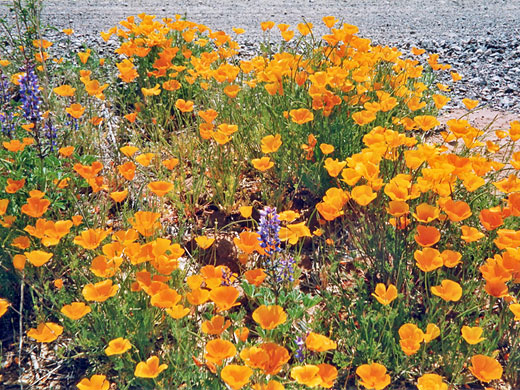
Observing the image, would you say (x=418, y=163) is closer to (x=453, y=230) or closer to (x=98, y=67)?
(x=453, y=230)

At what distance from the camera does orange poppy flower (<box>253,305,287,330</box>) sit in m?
1.76

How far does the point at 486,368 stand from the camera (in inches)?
66.6

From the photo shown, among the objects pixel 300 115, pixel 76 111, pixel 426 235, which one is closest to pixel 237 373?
pixel 426 235

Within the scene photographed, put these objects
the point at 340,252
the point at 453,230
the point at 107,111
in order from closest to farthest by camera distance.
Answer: the point at 453,230
the point at 340,252
the point at 107,111

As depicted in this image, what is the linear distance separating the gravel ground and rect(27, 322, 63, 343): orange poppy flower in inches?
150

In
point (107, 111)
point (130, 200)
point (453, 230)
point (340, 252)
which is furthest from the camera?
point (107, 111)

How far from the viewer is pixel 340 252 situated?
99.6 inches

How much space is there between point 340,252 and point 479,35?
4.74 meters

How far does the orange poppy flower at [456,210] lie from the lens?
6.51 feet

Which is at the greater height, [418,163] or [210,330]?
[418,163]

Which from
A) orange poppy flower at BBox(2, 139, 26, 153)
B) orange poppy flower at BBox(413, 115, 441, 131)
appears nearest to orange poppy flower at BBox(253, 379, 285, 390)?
orange poppy flower at BBox(413, 115, 441, 131)

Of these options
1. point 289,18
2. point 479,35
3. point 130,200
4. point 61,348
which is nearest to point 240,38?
point 289,18

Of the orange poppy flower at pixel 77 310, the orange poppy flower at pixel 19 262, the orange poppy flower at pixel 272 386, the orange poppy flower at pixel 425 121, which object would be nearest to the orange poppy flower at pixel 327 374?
the orange poppy flower at pixel 272 386

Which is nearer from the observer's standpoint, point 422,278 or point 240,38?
point 422,278
